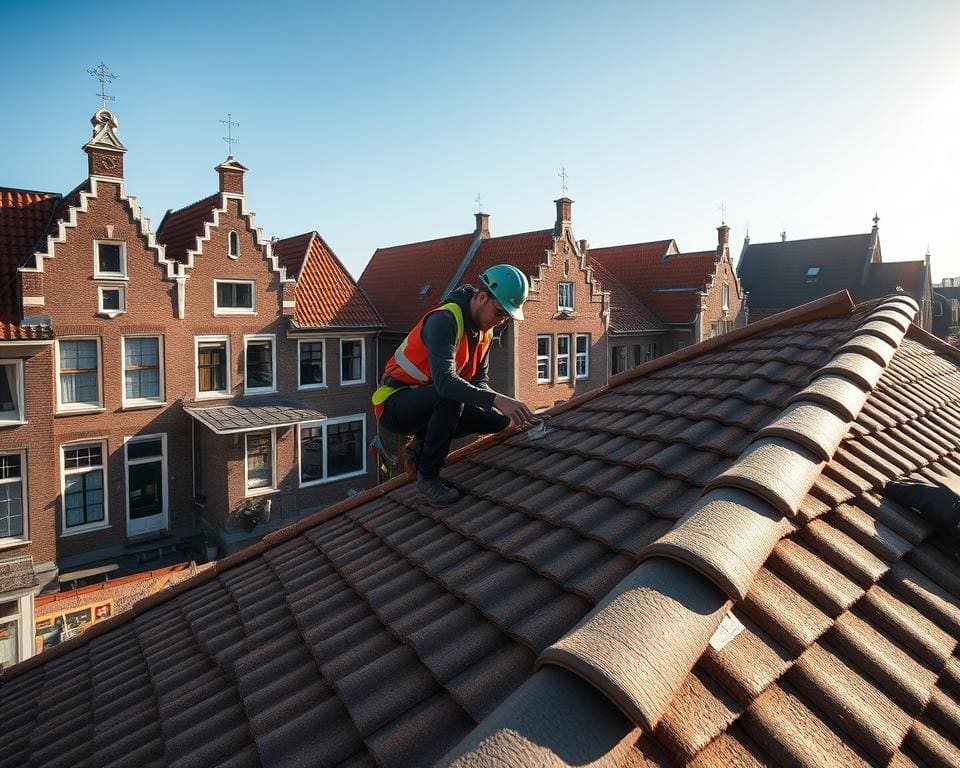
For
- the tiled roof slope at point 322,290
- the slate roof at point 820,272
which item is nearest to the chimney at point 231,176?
the tiled roof slope at point 322,290

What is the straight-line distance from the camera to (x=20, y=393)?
14992 mm

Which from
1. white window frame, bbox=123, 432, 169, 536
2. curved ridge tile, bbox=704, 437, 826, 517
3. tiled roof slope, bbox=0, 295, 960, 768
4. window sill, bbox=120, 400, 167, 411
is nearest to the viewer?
tiled roof slope, bbox=0, 295, 960, 768

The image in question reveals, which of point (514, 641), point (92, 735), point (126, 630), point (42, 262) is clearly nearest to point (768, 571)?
point (514, 641)

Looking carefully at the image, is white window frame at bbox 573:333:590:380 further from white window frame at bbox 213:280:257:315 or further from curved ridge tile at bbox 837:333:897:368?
curved ridge tile at bbox 837:333:897:368

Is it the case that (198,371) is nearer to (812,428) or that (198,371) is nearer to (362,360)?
(362,360)

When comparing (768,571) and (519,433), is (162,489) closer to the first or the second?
(519,433)

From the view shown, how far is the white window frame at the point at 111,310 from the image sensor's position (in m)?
16.8

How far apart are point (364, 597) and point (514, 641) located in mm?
1132

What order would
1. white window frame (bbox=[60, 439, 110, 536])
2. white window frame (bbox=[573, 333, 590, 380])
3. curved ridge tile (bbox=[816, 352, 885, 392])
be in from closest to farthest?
curved ridge tile (bbox=[816, 352, 885, 392]) → white window frame (bbox=[60, 439, 110, 536]) → white window frame (bbox=[573, 333, 590, 380])

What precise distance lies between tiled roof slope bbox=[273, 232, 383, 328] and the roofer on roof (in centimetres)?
1710

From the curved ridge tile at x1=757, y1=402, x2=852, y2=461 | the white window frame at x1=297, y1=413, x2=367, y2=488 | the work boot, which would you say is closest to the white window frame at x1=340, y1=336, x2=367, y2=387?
the white window frame at x1=297, y1=413, x2=367, y2=488

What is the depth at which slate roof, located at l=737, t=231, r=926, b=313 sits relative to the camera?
137ft

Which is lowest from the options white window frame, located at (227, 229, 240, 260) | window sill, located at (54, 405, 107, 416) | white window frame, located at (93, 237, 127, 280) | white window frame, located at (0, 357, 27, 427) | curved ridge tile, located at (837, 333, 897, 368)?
window sill, located at (54, 405, 107, 416)

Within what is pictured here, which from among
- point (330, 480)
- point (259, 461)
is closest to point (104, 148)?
point (259, 461)
